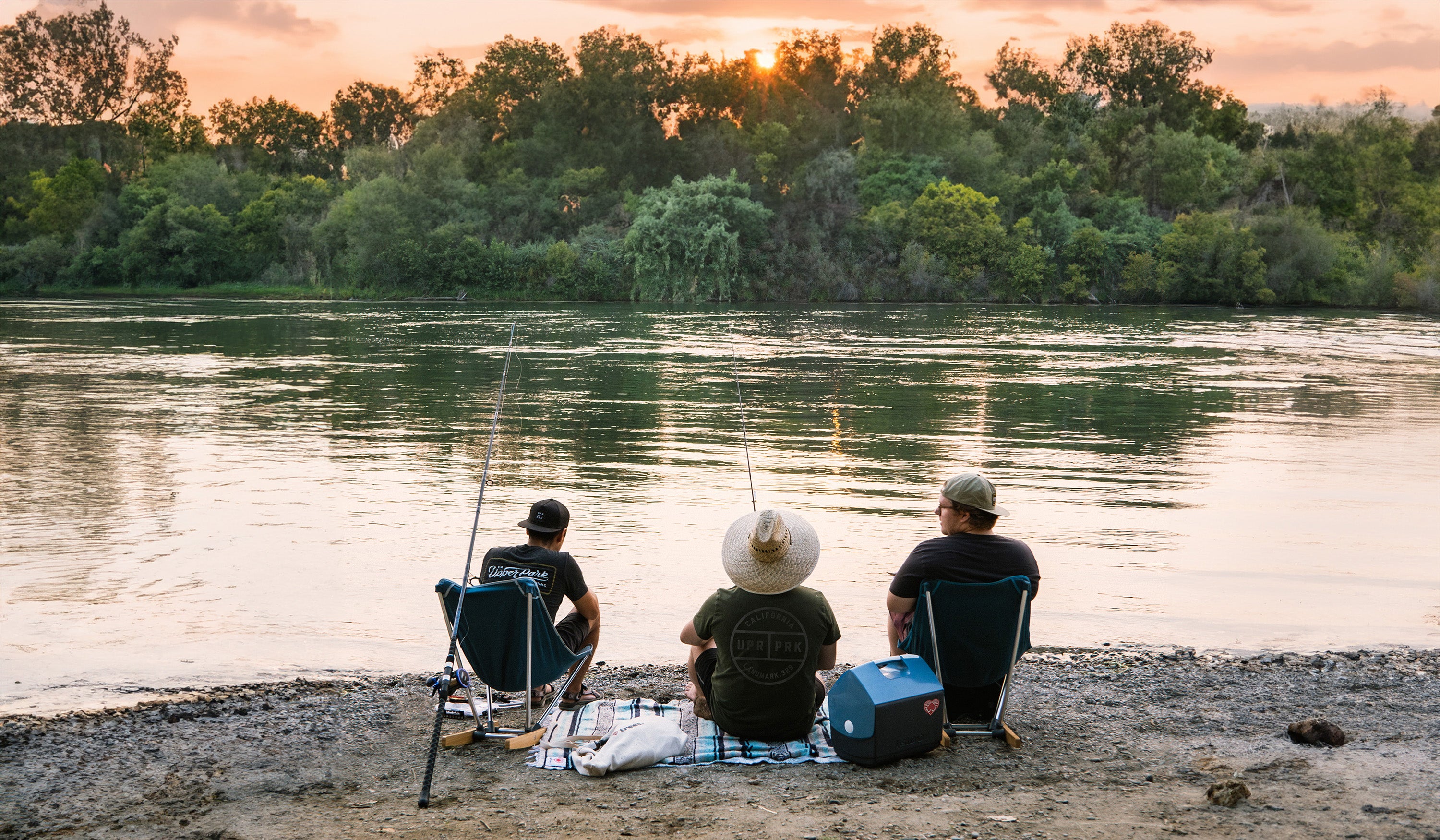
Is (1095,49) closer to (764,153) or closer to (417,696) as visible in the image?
(764,153)

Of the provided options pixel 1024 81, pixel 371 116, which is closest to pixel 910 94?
pixel 1024 81

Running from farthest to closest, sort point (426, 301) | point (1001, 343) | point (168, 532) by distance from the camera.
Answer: point (426, 301) → point (1001, 343) → point (168, 532)

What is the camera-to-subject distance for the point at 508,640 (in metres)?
4.64

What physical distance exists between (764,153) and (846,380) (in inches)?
1987

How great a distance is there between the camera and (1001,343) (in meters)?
33.4

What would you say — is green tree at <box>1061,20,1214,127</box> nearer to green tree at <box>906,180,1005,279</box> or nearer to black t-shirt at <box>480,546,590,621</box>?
green tree at <box>906,180,1005,279</box>

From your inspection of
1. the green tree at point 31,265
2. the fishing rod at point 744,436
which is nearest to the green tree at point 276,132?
the green tree at point 31,265

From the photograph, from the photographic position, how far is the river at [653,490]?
23.1 feet

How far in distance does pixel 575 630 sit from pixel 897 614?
137cm

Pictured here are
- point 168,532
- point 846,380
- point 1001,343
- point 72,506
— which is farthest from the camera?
point 1001,343

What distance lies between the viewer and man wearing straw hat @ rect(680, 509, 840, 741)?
14.0 ft

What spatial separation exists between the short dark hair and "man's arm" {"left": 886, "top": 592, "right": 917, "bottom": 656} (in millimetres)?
374

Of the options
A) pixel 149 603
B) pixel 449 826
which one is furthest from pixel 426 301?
pixel 449 826

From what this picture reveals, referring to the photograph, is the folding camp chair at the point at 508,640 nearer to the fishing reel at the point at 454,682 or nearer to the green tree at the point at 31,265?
the fishing reel at the point at 454,682
